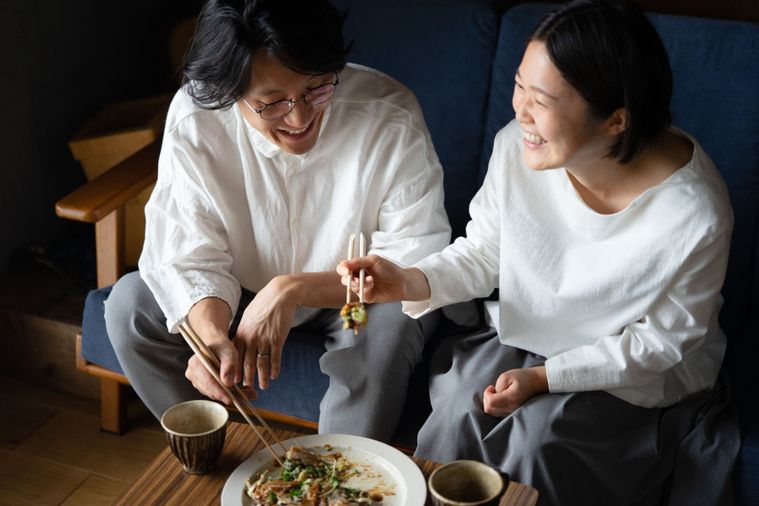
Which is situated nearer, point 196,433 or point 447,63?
point 196,433

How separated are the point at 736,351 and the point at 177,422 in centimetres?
127

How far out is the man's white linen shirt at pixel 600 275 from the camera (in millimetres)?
1815

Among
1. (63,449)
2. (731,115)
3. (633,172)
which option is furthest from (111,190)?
(731,115)

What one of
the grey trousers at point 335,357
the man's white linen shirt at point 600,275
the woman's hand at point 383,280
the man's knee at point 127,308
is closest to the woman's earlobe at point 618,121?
the man's white linen shirt at point 600,275

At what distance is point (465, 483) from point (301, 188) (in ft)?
2.93

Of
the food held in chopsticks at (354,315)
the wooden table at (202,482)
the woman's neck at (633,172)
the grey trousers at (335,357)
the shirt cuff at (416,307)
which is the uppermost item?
the woman's neck at (633,172)

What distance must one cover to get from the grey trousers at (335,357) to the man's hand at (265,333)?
0.17 m

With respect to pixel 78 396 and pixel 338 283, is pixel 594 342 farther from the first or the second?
pixel 78 396

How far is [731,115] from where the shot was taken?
2.27 meters

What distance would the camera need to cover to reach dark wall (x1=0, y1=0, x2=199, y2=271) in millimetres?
2770

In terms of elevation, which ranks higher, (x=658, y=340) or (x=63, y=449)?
(x=658, y=340)

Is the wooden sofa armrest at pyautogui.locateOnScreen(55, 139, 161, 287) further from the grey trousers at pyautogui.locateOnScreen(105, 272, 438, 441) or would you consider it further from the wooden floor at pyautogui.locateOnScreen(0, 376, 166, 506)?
the wooden floor at pyautogui.locateOnScreen(0, 376, 166, 506)

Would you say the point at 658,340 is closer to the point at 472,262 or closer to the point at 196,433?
the point at 472,262

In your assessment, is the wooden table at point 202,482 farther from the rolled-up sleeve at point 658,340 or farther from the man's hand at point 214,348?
the rolled-up sleeve at point 658,340
